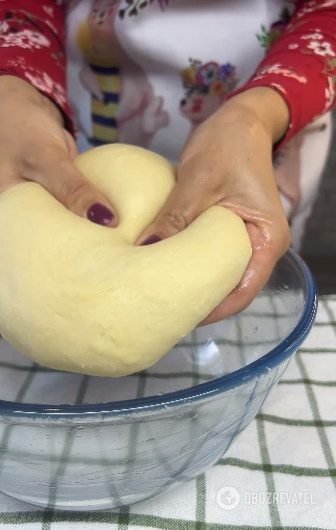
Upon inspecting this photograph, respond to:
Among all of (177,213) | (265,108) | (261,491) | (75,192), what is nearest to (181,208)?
(177,213)

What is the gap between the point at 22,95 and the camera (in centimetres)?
61

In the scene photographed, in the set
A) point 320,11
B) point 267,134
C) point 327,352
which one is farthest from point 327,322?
point 320,11

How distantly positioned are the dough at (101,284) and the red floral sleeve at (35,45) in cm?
26

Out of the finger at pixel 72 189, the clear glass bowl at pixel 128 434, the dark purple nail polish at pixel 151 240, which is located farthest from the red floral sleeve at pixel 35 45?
the clear glass bowl at pixel 128 434

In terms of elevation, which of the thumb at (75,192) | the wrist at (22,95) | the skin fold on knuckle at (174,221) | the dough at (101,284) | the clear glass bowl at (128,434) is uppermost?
the wrist at (22,95)

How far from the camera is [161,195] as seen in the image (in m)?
0.53

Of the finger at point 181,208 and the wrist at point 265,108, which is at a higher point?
the wrist at point 265,108

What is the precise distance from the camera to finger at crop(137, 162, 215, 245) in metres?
0.49

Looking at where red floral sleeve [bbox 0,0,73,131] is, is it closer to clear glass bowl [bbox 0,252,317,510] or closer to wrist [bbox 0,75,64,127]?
wrist [bbox 0,75,64,127]

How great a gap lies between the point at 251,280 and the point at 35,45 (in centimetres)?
50

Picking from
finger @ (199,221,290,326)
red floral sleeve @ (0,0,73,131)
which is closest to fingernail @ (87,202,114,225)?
finger @ (199,221,290,326)

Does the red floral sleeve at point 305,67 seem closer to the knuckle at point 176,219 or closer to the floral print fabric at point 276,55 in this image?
the floral print fabric at point 276,55

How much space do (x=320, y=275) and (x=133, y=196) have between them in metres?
0.95

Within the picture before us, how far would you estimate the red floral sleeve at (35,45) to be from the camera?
2.19 feet
